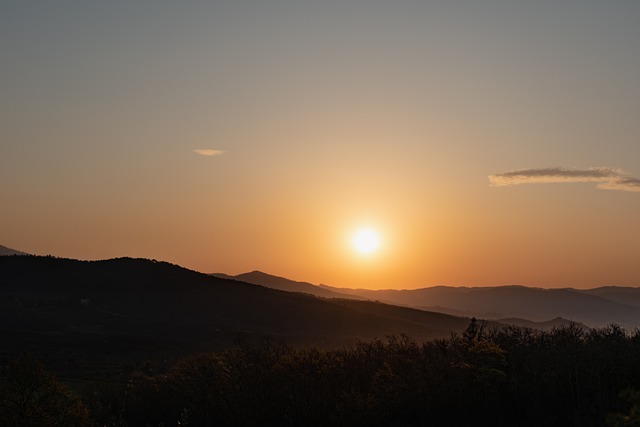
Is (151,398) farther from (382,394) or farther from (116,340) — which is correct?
(116,340)

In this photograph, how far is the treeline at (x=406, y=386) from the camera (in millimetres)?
26688

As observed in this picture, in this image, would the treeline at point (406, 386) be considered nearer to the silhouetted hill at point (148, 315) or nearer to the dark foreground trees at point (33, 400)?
the dark foreground trees at point (33, 400)

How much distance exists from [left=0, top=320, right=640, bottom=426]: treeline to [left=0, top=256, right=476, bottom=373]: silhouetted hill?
40.0 metres

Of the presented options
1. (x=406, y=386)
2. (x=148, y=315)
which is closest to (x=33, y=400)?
(x=406, y=386)

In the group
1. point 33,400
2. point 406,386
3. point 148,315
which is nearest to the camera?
point 33,400

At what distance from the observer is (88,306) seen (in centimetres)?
12281

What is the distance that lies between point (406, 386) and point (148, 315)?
9869 centimetres

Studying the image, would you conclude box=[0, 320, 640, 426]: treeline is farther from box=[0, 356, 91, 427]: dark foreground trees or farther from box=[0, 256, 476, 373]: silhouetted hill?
box=[0, 256, 476, 373]: silhouetted hill

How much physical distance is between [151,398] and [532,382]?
20.3 metres

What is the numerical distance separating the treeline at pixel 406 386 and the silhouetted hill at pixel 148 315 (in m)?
40.0

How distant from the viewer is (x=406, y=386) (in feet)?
97.1

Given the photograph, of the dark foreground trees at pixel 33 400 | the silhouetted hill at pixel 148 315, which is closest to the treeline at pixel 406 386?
the dark foreground trees at pixel 33 400

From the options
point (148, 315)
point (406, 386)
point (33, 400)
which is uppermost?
point (148, 315)

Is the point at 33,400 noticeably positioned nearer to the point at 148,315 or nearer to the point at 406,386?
the point at 406,386
